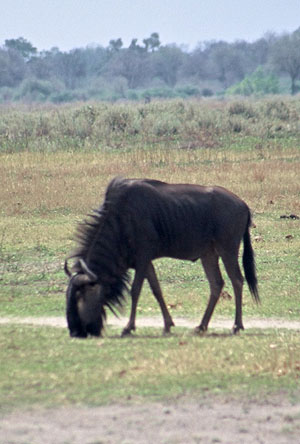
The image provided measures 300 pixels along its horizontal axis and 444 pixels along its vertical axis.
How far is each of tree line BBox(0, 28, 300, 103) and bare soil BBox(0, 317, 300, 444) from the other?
291 feet

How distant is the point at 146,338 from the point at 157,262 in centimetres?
525

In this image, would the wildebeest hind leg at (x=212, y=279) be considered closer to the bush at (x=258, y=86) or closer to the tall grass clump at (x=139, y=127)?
the tall grass clump at (x=139, y=127)

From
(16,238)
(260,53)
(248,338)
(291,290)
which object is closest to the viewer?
(248,338)

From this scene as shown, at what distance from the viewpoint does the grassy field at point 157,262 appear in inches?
295

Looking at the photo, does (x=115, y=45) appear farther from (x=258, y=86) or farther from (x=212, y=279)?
(x=212, y=279)

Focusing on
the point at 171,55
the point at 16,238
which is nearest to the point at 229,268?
the point at 16,238

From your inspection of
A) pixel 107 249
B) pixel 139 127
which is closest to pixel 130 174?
pixel 139 127

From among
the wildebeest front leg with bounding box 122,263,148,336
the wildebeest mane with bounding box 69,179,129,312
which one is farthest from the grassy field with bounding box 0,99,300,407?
the wildebeest mane with bounding box 69,179,129,312

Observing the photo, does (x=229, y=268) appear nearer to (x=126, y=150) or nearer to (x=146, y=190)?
(x=146, y=190)

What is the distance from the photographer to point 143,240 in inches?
379

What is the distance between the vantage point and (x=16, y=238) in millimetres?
16328

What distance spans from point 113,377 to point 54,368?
57 cm

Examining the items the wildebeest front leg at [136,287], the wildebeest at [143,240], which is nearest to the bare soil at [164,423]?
the wildebeest at [143,240]

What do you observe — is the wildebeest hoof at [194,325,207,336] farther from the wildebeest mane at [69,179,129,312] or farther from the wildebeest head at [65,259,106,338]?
the wildebeest head at [65,259,106,338]
